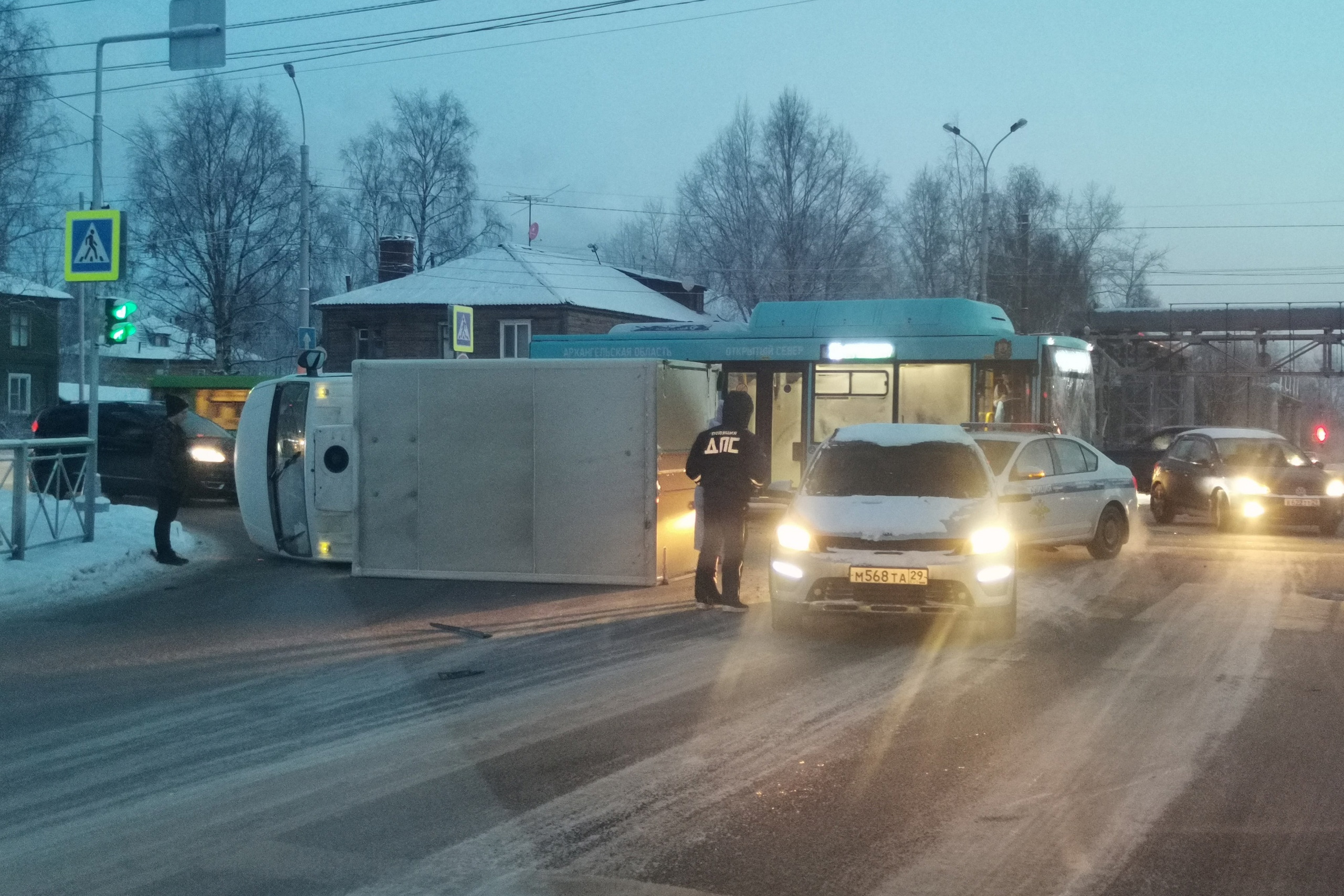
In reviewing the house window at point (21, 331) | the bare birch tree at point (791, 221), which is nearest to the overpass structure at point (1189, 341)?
the bare birch tree at point (791, 221)

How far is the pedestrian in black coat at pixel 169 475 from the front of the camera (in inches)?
580

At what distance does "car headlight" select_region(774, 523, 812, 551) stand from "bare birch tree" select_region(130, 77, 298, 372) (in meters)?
46.9

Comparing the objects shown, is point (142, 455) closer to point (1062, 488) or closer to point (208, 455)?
point (208, 455)

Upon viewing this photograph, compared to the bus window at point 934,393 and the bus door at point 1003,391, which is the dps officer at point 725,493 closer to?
the bus window at point 934,393

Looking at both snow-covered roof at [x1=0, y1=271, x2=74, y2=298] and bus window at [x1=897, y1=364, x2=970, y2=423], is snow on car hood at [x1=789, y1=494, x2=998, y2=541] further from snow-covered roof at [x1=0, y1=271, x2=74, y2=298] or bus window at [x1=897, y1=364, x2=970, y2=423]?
snow-covered roof at [x1=0, y1=271, x2=74, y2=298]

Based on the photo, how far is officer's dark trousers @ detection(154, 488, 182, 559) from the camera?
14.8 m

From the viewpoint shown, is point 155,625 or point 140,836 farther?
point 155,625

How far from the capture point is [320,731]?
7.16m

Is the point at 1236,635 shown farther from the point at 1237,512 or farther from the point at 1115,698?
the point at 1237,512

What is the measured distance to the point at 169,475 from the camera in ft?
48.3

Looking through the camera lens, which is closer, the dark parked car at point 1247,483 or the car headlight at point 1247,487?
the dark parked car at point 1247,483

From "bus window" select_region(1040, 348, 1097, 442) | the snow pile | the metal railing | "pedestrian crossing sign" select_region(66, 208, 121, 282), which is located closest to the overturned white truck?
the snow pile

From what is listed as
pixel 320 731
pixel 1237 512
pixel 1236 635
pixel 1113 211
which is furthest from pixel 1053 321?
pixel 320 731

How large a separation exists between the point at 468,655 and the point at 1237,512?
1466cm
